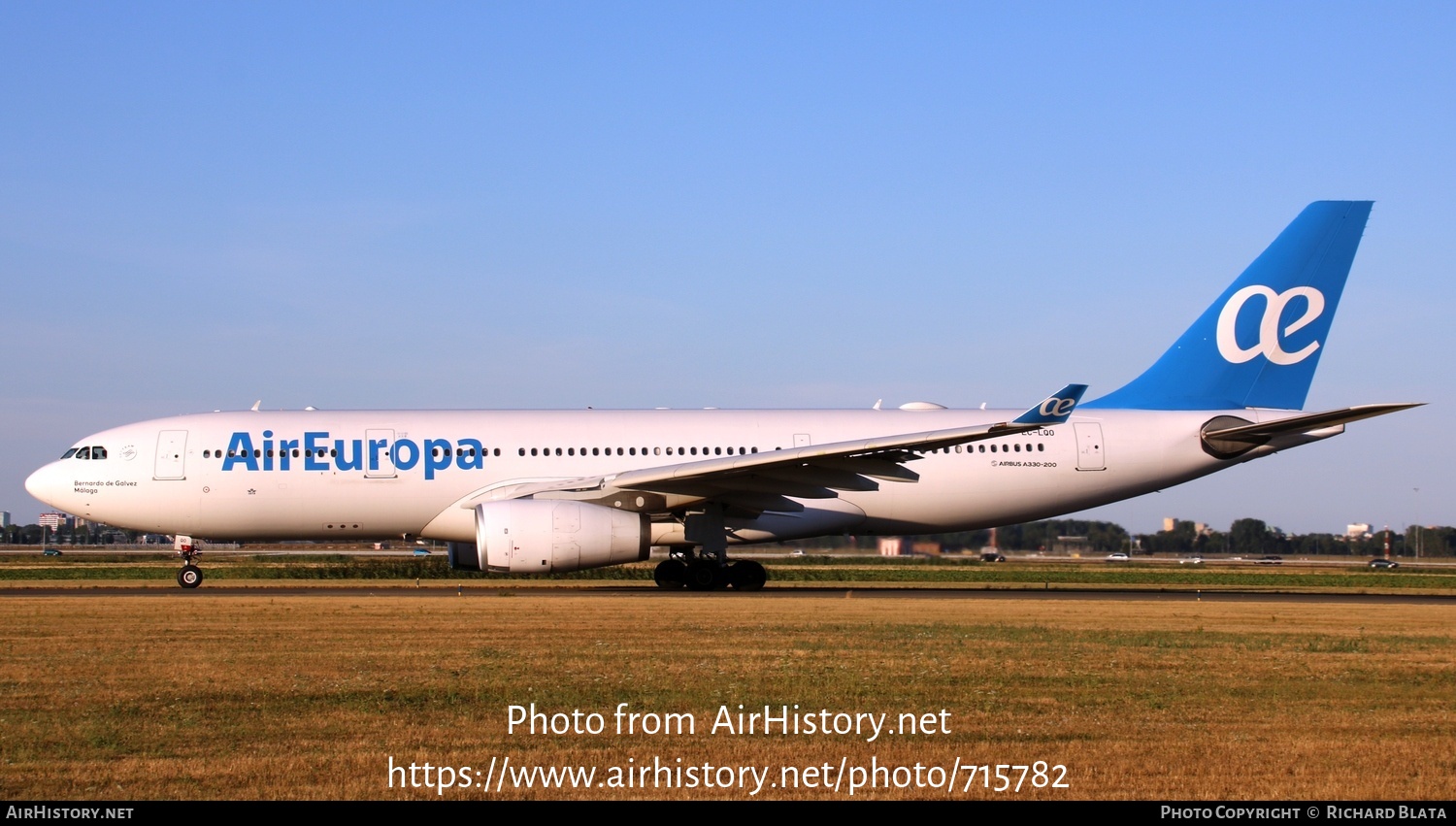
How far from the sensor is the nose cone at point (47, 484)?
23547mm

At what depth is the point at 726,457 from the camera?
21.8 m

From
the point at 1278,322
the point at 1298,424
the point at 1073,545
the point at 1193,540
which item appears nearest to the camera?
the point at 1298,424

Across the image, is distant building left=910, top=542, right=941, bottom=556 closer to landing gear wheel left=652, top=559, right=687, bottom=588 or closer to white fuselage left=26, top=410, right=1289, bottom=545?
white fuselage left=26, top=410, right=1289, bottom=545

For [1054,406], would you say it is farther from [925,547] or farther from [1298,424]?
[925,547]

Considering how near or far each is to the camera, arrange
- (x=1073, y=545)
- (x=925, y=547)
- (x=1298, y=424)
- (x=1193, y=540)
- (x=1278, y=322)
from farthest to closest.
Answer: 1. (x=1193, y=540)
2. (x=1073, y=545)
3. (x=925, y=547)
4. (x=1278, y=322)
5. (x=1298, y=424)

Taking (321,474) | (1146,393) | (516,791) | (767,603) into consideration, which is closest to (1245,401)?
(1146,393)

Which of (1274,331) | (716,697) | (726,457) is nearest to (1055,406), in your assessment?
(726,457)

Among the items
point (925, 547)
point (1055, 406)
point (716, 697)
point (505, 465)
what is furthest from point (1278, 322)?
point (716, 697)

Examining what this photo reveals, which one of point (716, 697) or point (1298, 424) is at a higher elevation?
point (1298, 424)

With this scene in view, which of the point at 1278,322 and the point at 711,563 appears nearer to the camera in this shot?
the point at 711,563

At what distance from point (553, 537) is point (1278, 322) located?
43.9 feet

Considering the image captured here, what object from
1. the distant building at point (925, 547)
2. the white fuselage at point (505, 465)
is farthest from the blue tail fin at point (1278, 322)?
the distant building at point (925, 547)

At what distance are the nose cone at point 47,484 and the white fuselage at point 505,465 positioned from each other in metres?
0.03

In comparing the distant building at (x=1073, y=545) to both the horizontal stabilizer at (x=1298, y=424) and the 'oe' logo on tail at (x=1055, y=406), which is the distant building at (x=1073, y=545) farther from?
the 'oe' logo on tail at (x=1055, y=406)
